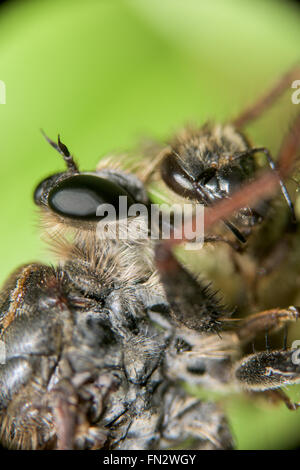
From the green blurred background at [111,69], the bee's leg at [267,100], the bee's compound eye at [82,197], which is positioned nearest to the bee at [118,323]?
the bee's compound eye at [82,197]

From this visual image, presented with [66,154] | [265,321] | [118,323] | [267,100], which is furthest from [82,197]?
[267,100]

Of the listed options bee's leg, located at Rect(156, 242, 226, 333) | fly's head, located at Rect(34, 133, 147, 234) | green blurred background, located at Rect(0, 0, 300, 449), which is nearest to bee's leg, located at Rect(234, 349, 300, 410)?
bee's leg, located at Rect(156, 242, 226, 333)

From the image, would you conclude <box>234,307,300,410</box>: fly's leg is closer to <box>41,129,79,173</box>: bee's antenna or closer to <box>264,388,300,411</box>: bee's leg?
<box>264,388,300,411</box>: bee's leg

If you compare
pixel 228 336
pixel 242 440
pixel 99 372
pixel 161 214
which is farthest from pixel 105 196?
pixel 242 440

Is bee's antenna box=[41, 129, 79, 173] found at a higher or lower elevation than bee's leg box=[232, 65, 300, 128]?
higher

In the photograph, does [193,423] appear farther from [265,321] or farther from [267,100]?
[267,100]

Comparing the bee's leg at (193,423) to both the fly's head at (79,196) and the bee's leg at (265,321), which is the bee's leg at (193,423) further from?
the fly's head at (79,196)
